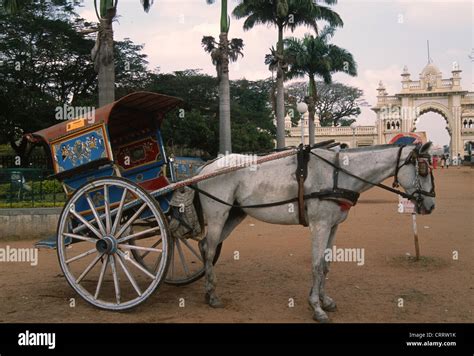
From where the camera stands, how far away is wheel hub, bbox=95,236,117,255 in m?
5.02

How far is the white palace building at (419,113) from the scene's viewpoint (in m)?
51.4

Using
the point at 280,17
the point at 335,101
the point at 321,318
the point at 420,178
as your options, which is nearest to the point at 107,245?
the point at 321,318

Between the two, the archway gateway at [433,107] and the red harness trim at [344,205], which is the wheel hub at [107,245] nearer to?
the red harness trim at [344,205]

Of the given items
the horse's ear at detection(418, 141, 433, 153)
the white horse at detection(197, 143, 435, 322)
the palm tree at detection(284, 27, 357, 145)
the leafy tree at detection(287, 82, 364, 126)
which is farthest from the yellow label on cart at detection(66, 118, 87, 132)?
the leafy tree at detection(287, 82, 364, 126)

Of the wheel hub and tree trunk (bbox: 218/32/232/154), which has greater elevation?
tree trunk (bbox: 218/32/232/154)

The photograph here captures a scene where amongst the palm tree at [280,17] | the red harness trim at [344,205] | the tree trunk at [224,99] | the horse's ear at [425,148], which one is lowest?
the red harness trim at [344,205]

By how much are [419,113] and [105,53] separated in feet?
159

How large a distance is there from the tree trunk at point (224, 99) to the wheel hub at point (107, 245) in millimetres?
10456

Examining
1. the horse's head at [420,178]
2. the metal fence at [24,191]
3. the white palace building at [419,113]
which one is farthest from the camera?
the white palace building at [419,113]

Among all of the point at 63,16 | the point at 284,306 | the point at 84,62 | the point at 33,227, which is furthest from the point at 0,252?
the point at 63,16

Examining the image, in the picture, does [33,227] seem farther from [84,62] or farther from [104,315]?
[84,62]

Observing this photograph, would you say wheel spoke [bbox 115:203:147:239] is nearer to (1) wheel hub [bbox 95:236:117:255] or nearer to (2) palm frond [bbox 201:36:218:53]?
(1) wheel hub [bbox 95:236:117:255]

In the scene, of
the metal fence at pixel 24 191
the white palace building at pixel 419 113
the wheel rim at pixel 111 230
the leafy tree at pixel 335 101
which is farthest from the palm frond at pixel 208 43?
the leafy tree at pixel 335 101

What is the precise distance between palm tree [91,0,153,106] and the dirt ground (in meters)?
4.34
